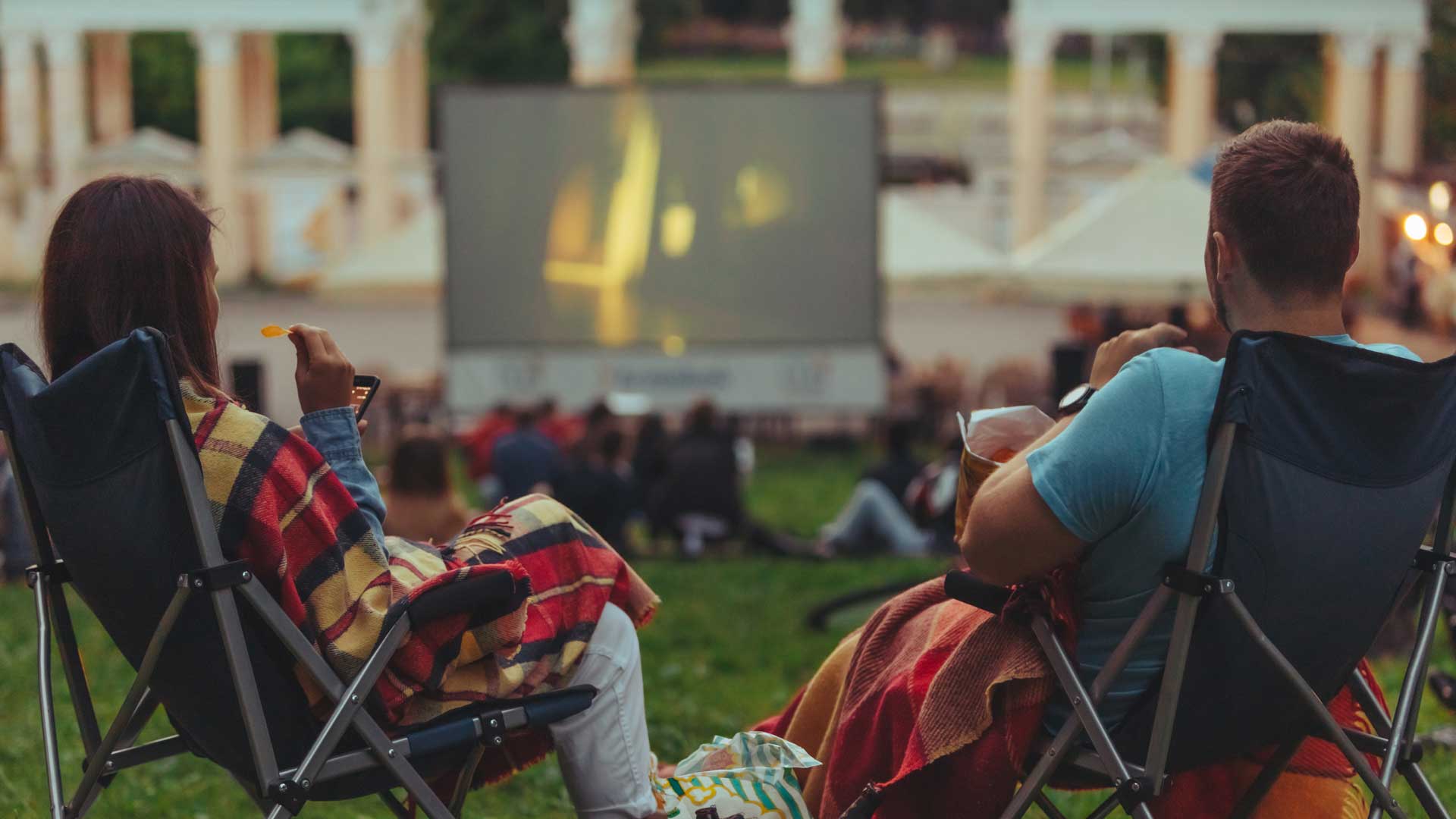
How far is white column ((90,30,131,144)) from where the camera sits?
31.8 meters

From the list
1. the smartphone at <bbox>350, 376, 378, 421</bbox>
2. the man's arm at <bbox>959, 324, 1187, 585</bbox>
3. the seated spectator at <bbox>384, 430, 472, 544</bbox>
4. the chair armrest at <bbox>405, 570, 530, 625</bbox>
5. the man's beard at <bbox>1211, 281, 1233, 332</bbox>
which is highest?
the man's beard at <bbox>1211, 281, 1233, 332</bbox>

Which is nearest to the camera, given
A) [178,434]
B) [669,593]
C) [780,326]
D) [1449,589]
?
[178,434]

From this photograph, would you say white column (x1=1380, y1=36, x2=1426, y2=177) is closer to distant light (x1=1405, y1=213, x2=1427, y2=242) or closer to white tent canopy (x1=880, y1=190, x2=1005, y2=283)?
white tent canopy (x1=880, y1=190, x2=1005, y2=283)

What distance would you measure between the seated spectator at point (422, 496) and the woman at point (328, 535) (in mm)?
4393

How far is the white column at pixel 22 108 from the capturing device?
28.8m

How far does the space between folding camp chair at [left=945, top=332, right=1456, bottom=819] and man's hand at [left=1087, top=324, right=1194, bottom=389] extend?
0.45 metres

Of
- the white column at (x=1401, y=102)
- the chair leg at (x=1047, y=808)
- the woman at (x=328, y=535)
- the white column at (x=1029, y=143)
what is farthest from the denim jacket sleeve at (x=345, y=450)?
the white column at (x=1029, y=143)

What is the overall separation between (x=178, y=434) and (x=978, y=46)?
205 ft

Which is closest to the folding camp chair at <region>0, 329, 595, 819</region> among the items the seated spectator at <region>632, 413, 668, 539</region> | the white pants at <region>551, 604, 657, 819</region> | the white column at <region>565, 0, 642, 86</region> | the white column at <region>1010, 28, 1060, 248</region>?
the white pants at <region>551, 604, 657, 819</region>

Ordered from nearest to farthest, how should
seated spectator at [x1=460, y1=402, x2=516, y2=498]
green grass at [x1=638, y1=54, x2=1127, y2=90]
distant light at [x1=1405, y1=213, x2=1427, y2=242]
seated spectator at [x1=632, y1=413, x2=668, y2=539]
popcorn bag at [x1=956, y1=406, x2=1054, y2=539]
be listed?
popcorn bag at [x1=956, y1=406, x2=1054, y2=539] → distant light at [x1=1405, y1=213, x2=1427, y2=242] → seated spectator at [x1=632, y1=413, x2=668, y2=539] → seated spectator at [x1=460, y1=402, x2=516, y2=498] → green grass at [x1=638, y1=54, x2=1127, y2=90]

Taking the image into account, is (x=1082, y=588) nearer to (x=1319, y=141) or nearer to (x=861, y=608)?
(x=1319, y=141)

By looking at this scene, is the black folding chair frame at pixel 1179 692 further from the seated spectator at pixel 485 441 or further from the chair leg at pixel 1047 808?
the seated spectator at pixel 485 441

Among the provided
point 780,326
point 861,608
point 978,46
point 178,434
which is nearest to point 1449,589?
point 178,434

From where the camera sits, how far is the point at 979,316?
27.2 meters
